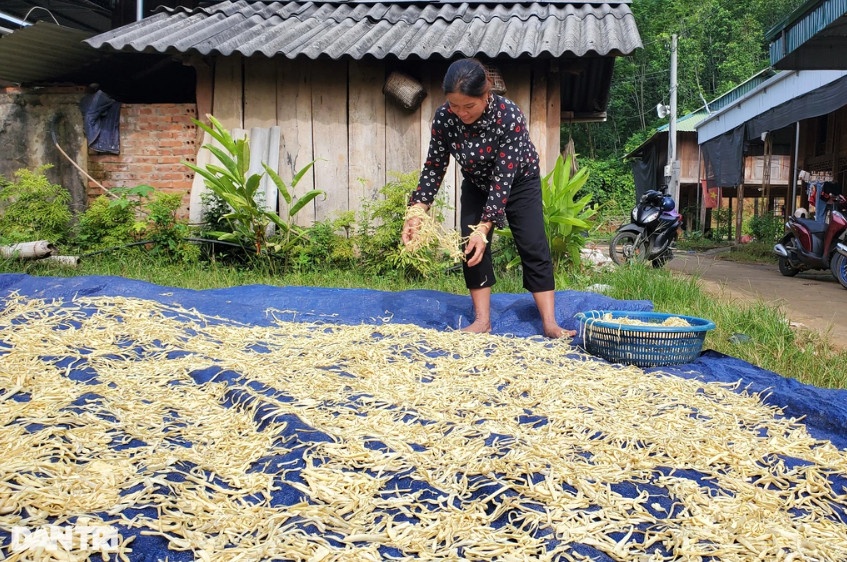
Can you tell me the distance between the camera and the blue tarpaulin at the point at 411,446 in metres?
1.26

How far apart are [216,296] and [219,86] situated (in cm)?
289

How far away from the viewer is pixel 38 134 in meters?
5.82

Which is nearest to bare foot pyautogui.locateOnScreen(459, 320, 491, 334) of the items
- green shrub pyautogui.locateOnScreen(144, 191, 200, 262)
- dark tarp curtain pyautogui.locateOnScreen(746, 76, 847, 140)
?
green shrub pyautogui.locateOnScreen(144, 191, 200, 262)

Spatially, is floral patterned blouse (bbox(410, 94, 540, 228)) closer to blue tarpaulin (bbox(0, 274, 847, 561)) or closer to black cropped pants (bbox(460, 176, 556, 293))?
black cropped pants (bbox(460, 176, 556, 293))

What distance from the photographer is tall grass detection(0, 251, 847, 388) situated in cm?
295

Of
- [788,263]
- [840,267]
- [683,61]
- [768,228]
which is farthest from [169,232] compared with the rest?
[683,61]

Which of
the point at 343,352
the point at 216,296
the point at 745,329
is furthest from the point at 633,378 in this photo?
the point at 216,296

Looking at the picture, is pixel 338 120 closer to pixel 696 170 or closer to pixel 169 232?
pixel 169 232

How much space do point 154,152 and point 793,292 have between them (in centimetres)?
612

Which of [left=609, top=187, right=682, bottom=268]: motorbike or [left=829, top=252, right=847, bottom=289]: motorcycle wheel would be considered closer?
[left=829, top=252, right=847, bottom=289]: motorcycle wheel

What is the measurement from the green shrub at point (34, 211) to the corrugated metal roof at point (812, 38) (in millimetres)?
6537

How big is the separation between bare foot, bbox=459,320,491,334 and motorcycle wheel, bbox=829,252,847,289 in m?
4.64

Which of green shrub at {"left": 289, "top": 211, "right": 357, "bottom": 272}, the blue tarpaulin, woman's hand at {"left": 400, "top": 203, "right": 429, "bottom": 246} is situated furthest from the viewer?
green shrub at {"left": 289, "top": 211, "right": 357, "bottom": 272}

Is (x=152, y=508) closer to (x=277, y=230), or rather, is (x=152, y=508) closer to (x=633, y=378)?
(x=633, y=378)
